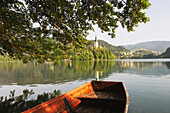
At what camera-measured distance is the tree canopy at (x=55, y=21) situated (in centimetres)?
701

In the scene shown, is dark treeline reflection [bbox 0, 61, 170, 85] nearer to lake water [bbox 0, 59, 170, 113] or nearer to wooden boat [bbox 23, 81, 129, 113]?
lake water [bbox 0, 59, 170, 113]

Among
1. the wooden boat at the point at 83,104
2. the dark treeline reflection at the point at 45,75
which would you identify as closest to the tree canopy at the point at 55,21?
the wooden boat at the point at 83,104

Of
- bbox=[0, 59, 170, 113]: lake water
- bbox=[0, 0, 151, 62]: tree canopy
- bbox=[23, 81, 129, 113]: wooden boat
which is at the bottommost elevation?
bbox=[0, 59, 170, 113]: lake water

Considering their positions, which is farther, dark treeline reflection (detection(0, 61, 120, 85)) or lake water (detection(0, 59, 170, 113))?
dark treeline reflection (detection(0, 61, 120, 85))

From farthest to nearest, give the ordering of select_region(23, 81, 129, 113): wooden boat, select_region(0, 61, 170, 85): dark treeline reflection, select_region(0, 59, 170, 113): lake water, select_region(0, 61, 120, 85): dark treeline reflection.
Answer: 1. select_region(0, 61, 170, 85): dark treeline reflection
2. select_region(0, 61, 120, 85): dark treeline reflection
3. select_region(0, 59, 170, 113): lake water
4. select_region(23, 81, 129, 113): wooden boat

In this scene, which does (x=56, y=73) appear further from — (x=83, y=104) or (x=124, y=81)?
(x=83, y=104)

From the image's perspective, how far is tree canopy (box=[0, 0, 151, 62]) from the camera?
701 cm

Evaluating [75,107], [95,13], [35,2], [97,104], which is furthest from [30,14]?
[97,104]

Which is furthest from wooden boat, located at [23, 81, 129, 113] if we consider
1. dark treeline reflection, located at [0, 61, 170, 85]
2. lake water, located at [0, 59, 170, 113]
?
dark treeline reflection, located at [0, 61, 170, 85]

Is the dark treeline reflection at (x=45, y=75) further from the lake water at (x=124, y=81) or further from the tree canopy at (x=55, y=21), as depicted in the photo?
the tree canopy at (x=55, y=21)

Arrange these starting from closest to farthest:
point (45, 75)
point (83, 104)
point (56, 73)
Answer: point (83, 104) → point (45, 75) → point (56, 73)

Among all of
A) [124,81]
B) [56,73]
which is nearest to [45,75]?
[56,73]

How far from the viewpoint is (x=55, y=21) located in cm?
938

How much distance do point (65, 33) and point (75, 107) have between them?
5.61 metres
